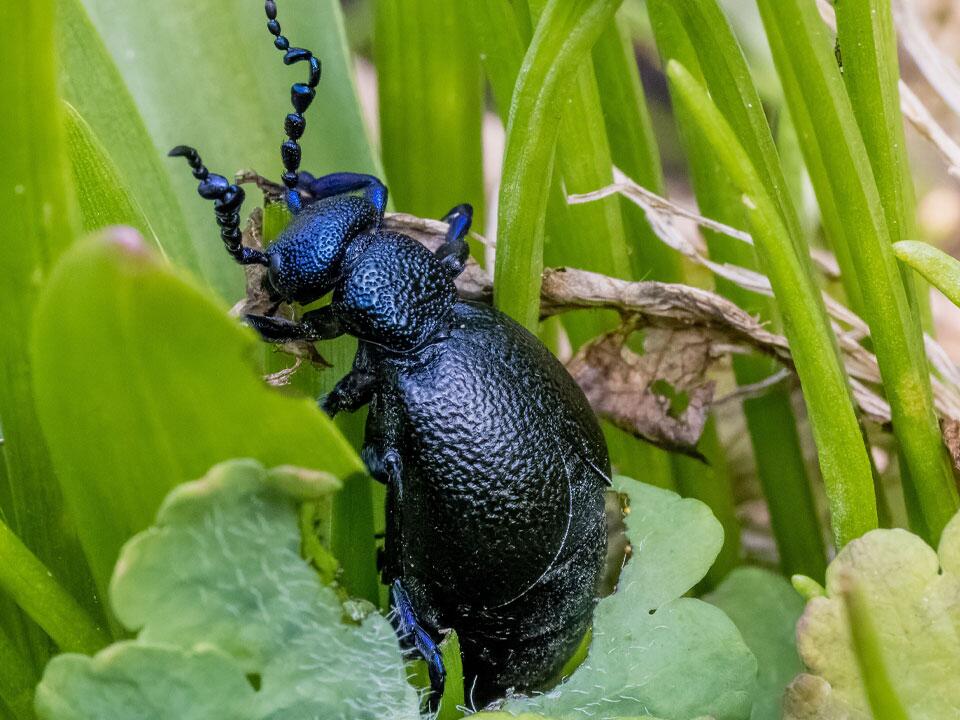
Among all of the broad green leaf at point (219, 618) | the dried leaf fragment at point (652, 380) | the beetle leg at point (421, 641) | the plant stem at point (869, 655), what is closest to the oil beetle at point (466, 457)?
the beetle leg at point (421, 641)

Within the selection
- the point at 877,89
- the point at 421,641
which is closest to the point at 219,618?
the point at 421,641

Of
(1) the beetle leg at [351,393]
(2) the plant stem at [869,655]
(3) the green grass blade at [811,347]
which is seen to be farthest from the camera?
(1) the beetle leg at [351,393]

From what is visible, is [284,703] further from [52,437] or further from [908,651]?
[908,651]

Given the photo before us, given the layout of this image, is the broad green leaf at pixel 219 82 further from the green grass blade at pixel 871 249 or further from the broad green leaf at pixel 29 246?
the green grass blade at pixel 871 249

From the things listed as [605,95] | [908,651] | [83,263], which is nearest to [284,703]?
[83,263]

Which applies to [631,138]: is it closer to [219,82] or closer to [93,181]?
[219,82]

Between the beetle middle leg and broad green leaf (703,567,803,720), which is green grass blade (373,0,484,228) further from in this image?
broad green leaf (703,567,803,720)
